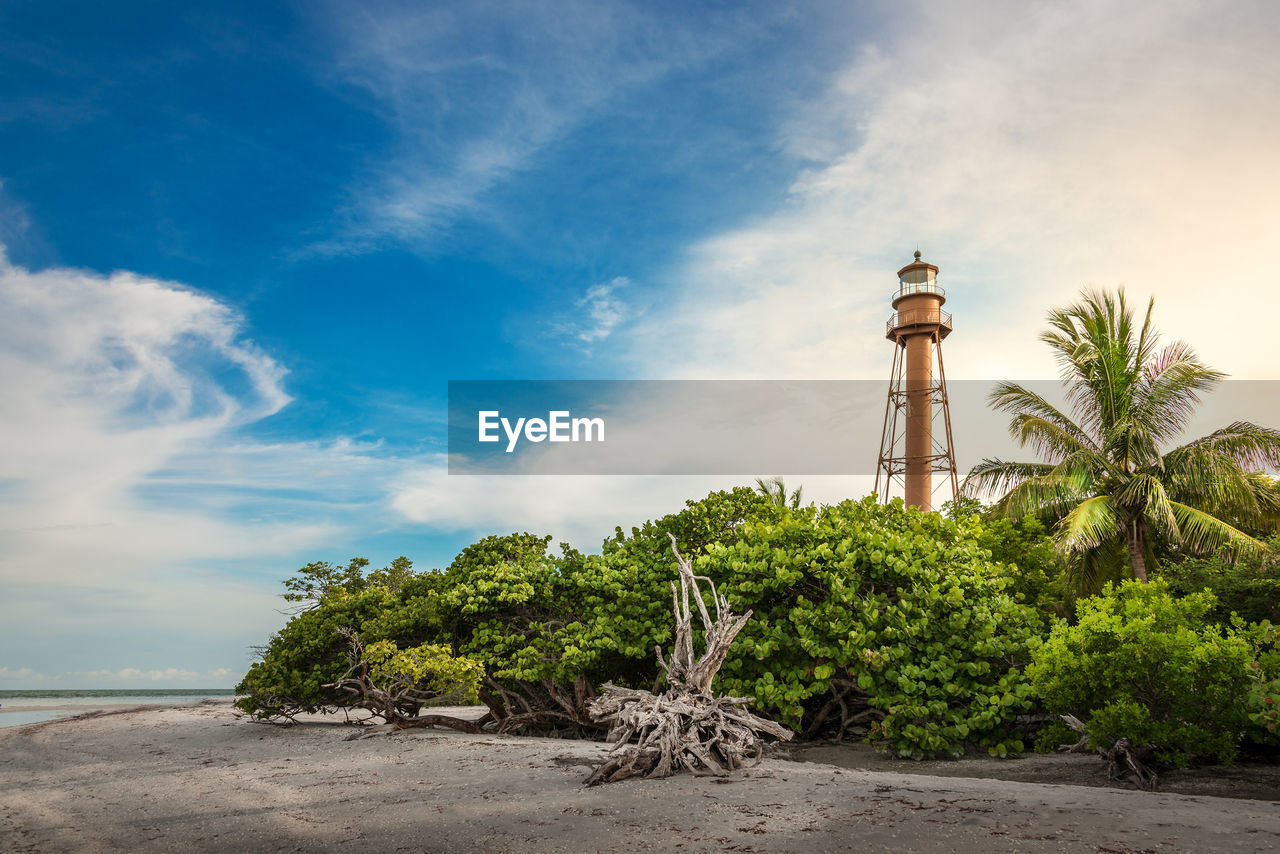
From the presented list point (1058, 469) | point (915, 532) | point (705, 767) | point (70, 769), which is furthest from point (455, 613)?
point (1058, 469)

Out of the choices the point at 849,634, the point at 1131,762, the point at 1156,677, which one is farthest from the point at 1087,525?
the point at 1131,762

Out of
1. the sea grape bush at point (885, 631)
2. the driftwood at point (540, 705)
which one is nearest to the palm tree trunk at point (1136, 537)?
the sea grape bush at point (885, 631)

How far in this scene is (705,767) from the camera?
28.6 feet

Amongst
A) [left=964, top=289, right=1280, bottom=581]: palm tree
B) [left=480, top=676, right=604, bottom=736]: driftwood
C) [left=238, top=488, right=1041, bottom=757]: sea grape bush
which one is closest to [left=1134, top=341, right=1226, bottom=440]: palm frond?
[left=964, top=289, right=1280, bottom=581]: palm tree

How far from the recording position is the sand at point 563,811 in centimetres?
579

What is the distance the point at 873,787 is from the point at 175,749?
12.3 metres

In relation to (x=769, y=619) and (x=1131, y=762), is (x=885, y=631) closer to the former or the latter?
(x=769, y=619)

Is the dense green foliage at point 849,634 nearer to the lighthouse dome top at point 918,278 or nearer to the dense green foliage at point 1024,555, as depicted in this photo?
the dense green foliage at point 1024,555

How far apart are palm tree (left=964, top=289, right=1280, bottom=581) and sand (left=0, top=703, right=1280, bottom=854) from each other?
37.9 ft

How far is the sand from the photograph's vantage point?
5.79 m

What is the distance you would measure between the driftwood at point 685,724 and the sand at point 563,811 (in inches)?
12.4

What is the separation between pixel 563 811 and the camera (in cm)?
700

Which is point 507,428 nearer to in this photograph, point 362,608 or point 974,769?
point 362,608

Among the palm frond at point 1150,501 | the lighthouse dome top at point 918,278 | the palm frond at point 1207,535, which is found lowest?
the palm frond at point 1207,535
